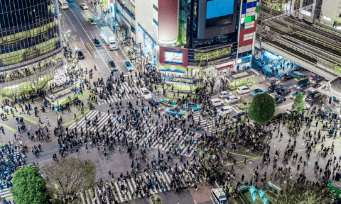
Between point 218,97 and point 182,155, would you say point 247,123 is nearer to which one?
point 218,97

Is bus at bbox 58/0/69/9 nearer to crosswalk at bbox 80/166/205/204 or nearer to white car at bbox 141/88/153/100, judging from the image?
white car at bbox 141/88/153/100

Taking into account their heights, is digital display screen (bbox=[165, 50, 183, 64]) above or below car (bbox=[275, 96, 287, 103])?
above

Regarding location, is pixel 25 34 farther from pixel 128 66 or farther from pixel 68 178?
pixel 68 178

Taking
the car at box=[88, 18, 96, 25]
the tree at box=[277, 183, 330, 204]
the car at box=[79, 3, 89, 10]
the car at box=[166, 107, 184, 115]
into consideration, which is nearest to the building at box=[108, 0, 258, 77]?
the car at box=[166, 107, 184, 115]

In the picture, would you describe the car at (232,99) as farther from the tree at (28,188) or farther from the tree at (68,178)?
the tree at (28,188)

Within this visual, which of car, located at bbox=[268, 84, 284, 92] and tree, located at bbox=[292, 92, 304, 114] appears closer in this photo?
tree, located at bbox=[292, 92, 304, 114]

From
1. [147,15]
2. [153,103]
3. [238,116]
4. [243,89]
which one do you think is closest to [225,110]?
[238,116]
